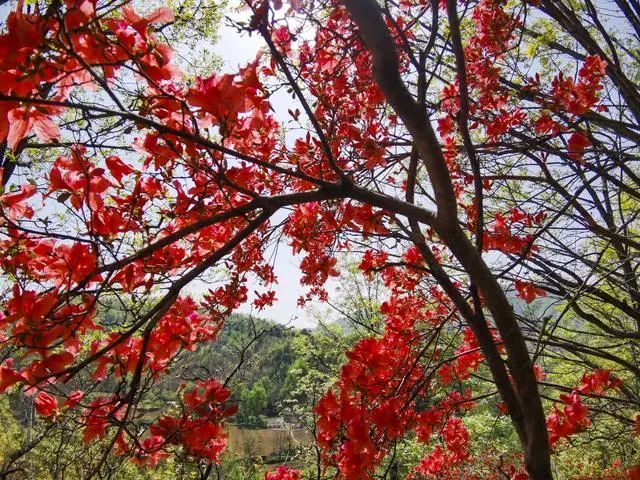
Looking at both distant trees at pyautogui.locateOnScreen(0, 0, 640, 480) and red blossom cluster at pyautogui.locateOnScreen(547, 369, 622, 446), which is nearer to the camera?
distant trees at pyautogui.locateOnScreen(0, 0, 640, 480)

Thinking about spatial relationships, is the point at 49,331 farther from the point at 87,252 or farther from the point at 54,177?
the point at 54,177

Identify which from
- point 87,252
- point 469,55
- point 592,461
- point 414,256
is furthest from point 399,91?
point 592,461

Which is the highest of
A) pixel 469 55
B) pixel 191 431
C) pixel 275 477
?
pixel 469 55

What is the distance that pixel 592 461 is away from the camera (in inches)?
455

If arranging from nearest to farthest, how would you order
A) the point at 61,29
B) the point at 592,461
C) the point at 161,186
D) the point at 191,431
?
the point at 61,29
the point at 191,431
the point at 161,186
the point at 592,461

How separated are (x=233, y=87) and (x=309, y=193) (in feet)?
1.18

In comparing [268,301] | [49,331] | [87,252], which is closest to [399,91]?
[87,252]

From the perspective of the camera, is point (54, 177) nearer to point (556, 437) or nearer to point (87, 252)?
point (87, 252)

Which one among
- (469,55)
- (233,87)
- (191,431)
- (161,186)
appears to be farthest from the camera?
(469,55)

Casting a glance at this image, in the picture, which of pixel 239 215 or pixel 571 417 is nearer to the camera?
pixel 239 215

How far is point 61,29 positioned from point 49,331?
778 millimetres

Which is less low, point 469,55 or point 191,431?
point 469,55

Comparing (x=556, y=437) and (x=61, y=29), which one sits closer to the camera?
(x=61, y=29)

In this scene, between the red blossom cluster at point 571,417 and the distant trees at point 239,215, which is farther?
the red blossom cluster at point 571,417
